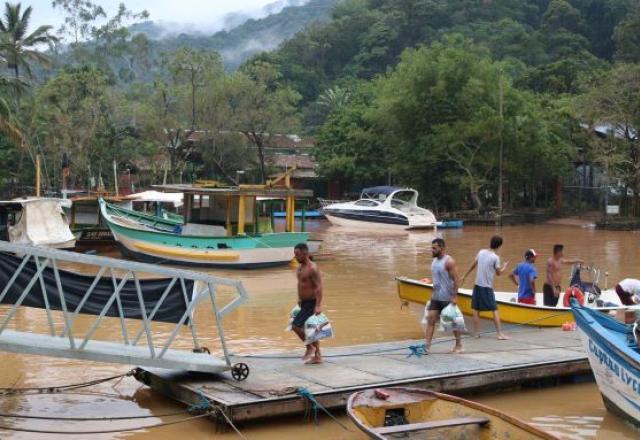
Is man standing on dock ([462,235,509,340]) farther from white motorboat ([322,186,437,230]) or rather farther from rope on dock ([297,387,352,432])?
white motorboat ([322,186,437,230])

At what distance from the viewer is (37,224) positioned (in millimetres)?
25281

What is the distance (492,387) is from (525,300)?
3.25 m

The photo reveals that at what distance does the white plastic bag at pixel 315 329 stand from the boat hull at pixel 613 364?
292cm

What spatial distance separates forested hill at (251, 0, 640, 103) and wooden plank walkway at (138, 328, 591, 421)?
6365 centimetres

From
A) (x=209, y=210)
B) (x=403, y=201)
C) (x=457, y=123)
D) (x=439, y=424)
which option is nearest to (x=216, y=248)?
(x=209, y=210)

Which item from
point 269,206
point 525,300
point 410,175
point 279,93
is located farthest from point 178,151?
point 525,300

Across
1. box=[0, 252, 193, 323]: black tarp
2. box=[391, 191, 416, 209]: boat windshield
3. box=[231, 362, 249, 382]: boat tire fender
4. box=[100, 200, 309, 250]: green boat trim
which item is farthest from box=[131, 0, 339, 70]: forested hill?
box=[231, 362, 249, 382]: boat tire fender

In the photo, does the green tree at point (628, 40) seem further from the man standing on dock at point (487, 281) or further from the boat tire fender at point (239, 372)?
the boat tire fender at point (239, 372)

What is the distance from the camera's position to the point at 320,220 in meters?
48.8

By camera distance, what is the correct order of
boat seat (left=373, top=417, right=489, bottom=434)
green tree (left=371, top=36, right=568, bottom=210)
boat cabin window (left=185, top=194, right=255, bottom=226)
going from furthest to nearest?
green tree (left=371, top=36, right=568, bottom=210) → boat cabin window (left=185, top=194, right=255, bottom=226) → boat seat (left=373, top=417, right=489, bottom=434)

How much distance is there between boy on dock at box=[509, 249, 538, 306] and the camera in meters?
12.8

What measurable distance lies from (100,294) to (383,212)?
31987 millimetres

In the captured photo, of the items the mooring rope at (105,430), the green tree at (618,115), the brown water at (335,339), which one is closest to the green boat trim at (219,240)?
the brown water at (335,339)

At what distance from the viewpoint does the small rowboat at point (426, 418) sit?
7.65 m
